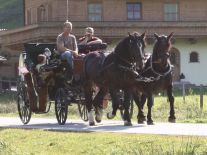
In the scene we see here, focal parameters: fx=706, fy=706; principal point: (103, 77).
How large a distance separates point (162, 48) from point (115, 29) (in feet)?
99.9

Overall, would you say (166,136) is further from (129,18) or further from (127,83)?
(129,18)

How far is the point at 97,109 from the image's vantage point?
1770 cm

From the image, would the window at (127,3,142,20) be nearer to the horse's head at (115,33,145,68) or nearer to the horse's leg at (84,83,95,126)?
the horse's leg at (84,83,95,126)

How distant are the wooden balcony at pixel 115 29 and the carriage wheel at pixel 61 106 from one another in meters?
29.1

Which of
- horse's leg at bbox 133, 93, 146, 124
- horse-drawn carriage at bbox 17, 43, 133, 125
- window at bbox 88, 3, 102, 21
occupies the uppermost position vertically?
window at bbox 88, 3, 102, 21

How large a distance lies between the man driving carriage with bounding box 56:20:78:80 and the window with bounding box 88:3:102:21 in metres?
34.1

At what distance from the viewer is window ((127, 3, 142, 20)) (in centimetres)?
5216

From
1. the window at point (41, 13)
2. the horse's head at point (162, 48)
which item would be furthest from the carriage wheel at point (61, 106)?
the window at point (41, 13)

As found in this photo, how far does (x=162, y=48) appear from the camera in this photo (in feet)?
55.6

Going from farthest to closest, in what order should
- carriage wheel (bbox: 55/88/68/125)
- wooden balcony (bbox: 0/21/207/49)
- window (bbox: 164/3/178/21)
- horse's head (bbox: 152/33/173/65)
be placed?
window (bbox: 164/3/178/21) → wooden balcony (bbox: 0/21/207/49) → carriage wheel (bbox: 55/88/68/125) → horse's head (bbox: 152/33/173/65)

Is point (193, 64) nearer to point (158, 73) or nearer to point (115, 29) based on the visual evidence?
point (115, 29)

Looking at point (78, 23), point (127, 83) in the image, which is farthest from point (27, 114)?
point (78, 23)

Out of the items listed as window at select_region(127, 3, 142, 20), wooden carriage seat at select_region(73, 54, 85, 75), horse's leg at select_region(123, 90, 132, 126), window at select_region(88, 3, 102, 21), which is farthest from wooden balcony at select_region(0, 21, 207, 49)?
horse's leg at select_region(123, 90, 132, 126)

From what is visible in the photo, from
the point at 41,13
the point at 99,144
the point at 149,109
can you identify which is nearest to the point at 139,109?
the point at 149,109
